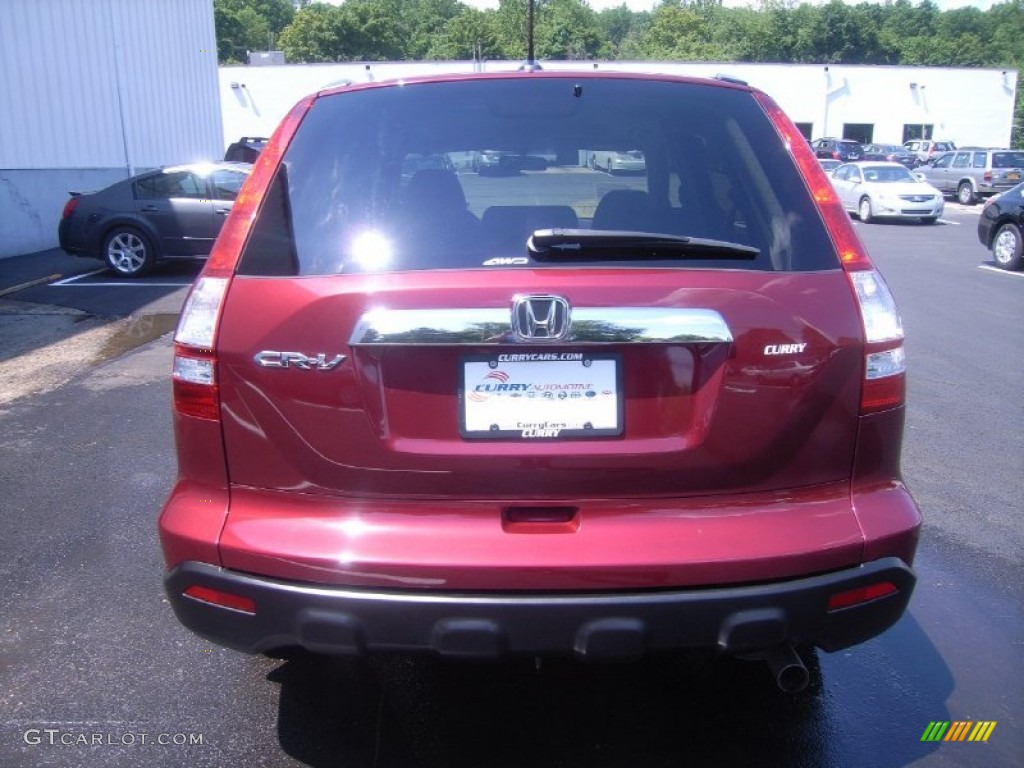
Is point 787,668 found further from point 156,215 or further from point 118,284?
point 156,215

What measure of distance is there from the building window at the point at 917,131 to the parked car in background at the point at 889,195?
33850 mm

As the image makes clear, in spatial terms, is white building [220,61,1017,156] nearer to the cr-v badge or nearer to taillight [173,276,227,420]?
taillight [173,276,227,420]

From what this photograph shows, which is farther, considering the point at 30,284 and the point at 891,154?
the point at 891,154

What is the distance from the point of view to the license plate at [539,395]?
2260 millimetres

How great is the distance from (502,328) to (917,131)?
59307 mm

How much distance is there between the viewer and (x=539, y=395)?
2.27m

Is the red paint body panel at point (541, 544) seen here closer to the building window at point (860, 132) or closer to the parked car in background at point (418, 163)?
the parked car in background at point (418, 163)

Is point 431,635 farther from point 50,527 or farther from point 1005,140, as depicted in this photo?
point 1005,140

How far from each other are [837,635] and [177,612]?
5.76 ft

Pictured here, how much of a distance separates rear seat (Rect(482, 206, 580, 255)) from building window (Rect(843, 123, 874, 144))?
56.3m

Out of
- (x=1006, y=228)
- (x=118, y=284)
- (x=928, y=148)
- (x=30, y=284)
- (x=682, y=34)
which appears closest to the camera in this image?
(x=30, y=284)

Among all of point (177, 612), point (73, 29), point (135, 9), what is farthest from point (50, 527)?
point (135, 9)

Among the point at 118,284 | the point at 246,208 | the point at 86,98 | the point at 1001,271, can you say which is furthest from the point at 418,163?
the point at 86,98

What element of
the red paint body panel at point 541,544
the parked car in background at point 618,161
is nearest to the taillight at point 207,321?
the red paint body panel at point 541,544
